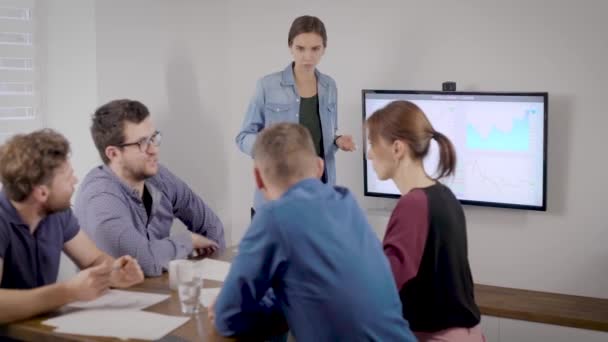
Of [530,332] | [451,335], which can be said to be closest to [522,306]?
[530,332]

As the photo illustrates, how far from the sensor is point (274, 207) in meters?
1.93

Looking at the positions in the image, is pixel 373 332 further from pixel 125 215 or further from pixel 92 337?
pixel 125 215

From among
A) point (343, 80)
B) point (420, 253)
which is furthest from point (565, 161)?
point (420, 253)

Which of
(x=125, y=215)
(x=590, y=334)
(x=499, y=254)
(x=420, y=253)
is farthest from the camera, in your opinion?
(x=499, y=254)

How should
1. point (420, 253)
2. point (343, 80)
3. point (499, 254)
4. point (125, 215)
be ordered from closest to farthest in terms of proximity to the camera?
point (420, 253)
point (125, 215)
point (499, 254)
point (343, 80)

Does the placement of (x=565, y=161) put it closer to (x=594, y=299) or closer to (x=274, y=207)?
(x=594, y=299)

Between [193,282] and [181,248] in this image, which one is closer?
[193,282]

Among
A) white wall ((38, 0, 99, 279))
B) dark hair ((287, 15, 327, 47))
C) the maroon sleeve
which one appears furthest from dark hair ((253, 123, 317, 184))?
white wall ((38, 0, 99, 279))

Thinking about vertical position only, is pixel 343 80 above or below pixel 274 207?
above

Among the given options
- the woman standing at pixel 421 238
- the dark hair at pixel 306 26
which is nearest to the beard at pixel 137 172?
the woman standing at pixel 421 238

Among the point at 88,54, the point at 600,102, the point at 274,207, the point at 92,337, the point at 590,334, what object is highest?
the point at 88,54

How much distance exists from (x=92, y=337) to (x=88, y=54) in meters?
2.12

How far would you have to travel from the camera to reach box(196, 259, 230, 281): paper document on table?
8.58ft

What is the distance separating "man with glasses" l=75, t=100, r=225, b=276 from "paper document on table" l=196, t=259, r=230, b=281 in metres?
0.09
